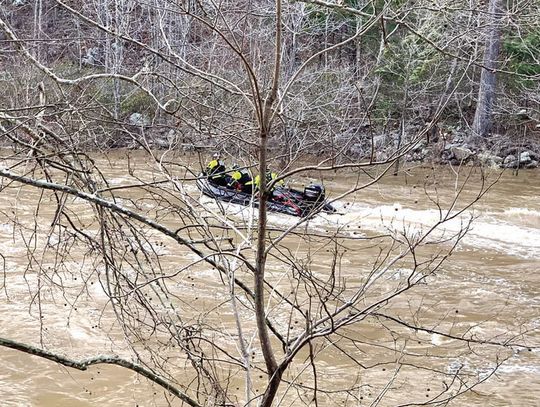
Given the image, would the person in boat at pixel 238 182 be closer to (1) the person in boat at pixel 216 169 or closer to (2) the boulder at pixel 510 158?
(1) the person in boat at pixel 216 169

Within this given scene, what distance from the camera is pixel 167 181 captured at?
9.95 feet

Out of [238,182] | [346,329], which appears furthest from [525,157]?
[238,182]

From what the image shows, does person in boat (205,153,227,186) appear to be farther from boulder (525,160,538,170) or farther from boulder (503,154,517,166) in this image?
boulder (525,160,538,170)

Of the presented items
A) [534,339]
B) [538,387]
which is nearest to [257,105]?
[538,387]

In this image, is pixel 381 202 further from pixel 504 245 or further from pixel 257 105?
pixel 257 105

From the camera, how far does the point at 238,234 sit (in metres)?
2.99

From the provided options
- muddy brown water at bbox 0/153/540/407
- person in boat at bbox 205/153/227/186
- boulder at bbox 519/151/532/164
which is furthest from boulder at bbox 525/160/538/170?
person in boat at bbox 205/153/227/186

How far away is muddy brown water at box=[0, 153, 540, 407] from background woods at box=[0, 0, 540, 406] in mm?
51

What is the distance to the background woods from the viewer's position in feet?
9.05

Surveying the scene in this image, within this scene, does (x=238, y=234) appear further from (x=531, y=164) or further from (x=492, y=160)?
(x=531, y=164)

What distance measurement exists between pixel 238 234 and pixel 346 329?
13.4 ft

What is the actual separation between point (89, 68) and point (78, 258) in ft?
67.0

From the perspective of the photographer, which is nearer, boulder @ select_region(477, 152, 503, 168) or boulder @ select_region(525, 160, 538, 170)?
boulder @ select_region(477, 152, 503, 168)

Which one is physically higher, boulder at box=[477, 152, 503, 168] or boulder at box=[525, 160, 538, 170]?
boulder at box=[477, 152, 503, 168]
